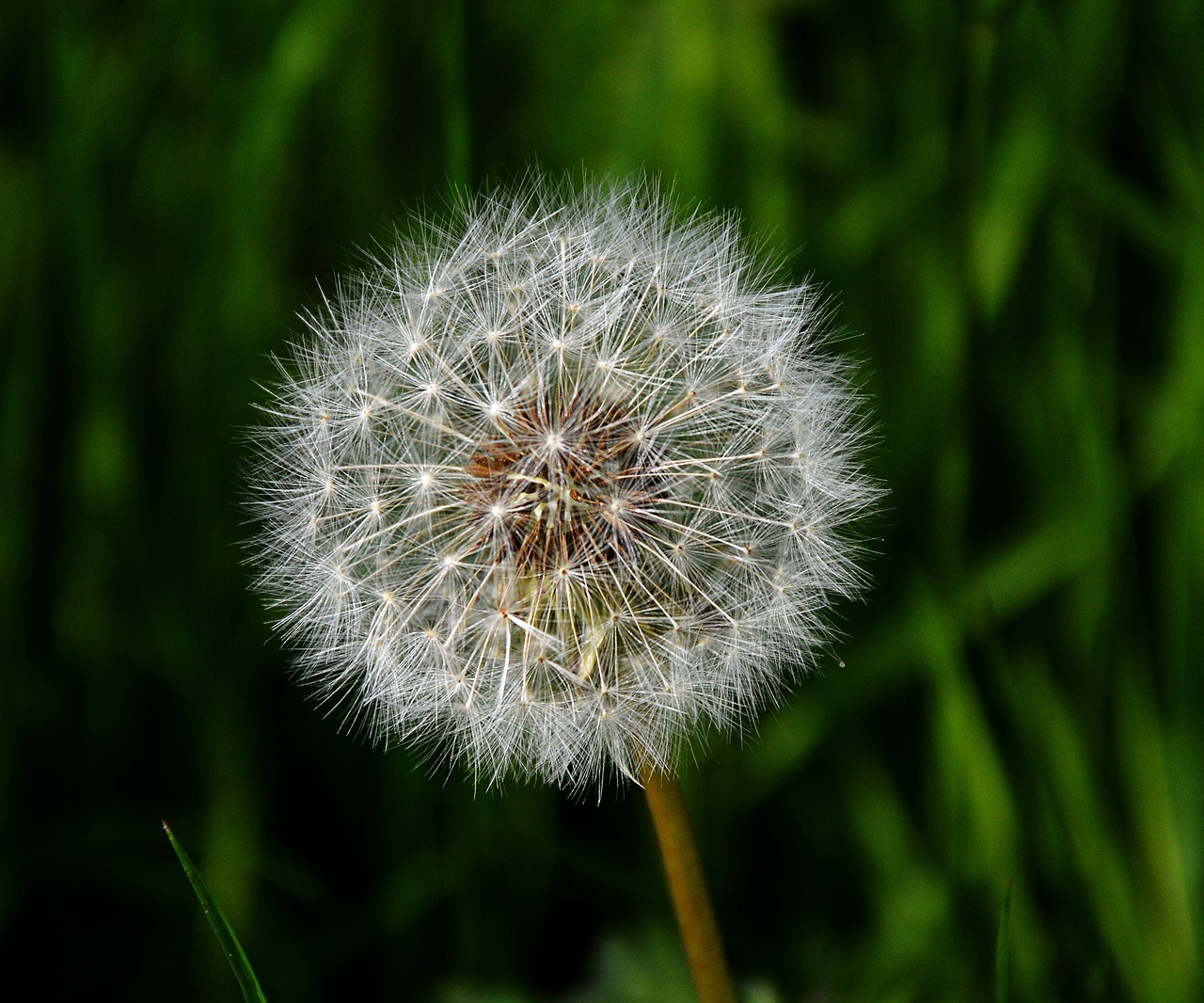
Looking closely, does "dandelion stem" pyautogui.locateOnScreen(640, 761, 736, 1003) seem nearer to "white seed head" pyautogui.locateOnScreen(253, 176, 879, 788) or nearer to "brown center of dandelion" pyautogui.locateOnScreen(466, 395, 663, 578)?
"white seed head" pyautogui.locateOnScreen(253, 176, 879, 788)

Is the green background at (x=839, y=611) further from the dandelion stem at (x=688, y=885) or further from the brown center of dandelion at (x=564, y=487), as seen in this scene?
the dandelion stem at (x=688, y=885)

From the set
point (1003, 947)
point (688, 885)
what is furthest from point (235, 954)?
point (1003, 947)

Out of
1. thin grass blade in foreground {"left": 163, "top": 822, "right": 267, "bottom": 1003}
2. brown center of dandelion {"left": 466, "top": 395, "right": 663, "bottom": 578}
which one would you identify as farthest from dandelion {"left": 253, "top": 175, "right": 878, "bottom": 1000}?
thin grass blade in foreground {"left": 163, "top": 822, "right": 267, "bottom": 1003}

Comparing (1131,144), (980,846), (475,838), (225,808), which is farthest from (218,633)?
(1131,144)

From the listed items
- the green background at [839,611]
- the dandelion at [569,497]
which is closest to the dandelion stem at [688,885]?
the dandelion at [569,497]

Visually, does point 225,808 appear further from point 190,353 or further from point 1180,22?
point 1180,22

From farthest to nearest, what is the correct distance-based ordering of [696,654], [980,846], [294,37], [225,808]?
[294,37] < [225,808] < [980,846] < [696,654]

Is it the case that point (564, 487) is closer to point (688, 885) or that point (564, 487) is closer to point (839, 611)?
point (688, 885)
